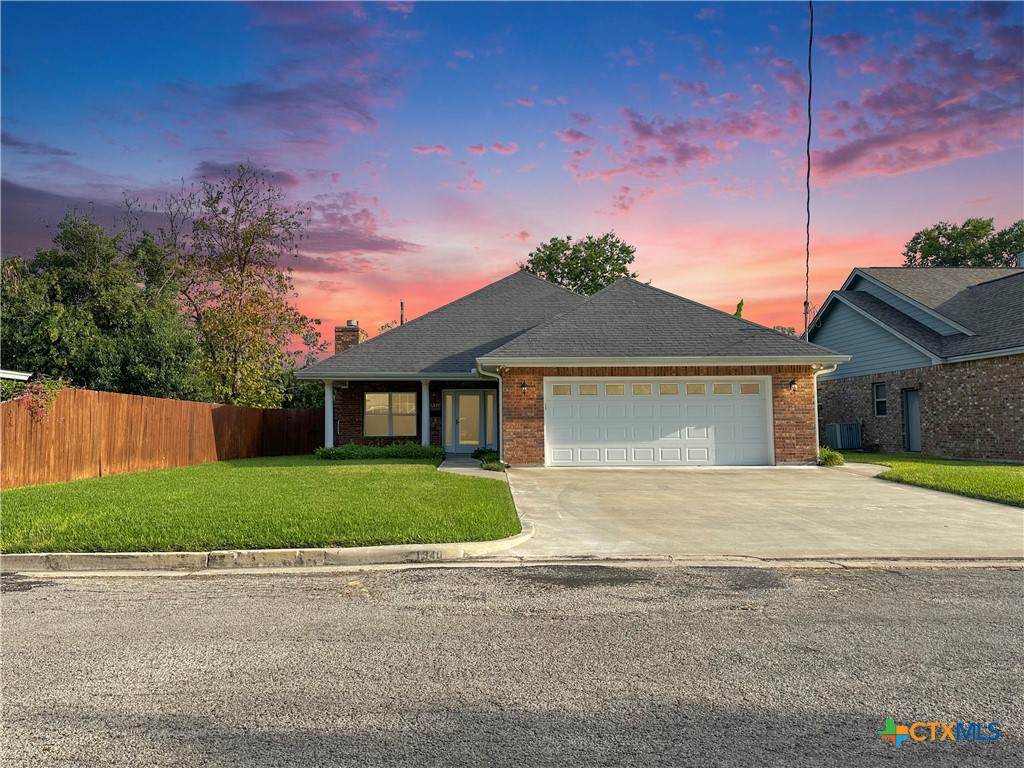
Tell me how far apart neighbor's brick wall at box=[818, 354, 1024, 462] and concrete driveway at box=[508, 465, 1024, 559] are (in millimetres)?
6878

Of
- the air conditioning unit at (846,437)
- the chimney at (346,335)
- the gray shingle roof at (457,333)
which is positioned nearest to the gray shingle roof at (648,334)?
the gray shingle roof at (457,333)

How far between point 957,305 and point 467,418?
17.2 meters

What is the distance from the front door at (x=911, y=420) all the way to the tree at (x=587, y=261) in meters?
22.1

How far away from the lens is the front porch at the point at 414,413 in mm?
23875

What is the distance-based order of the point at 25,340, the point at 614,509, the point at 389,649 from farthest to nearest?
the point at 25,340 → the point at 614,509 → the point at 389,649

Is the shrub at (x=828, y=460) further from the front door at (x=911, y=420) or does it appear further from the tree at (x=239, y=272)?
the tree at (x=239, y=272)

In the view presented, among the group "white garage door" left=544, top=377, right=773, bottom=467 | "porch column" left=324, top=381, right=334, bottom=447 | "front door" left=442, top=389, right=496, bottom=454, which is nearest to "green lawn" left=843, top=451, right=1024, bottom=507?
"white garage door" left=544, top=377, right=773, bottom=467

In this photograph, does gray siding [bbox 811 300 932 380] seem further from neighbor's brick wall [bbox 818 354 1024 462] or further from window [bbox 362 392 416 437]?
window [bbox 362 392 416 437]

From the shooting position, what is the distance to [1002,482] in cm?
1361

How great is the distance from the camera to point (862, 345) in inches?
1032

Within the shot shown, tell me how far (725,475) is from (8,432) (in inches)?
585

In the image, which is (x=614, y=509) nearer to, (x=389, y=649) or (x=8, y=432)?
(x=389, y=649)

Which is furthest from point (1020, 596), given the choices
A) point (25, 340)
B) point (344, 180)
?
point (25, 340)

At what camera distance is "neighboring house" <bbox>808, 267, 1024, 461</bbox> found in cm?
1975
